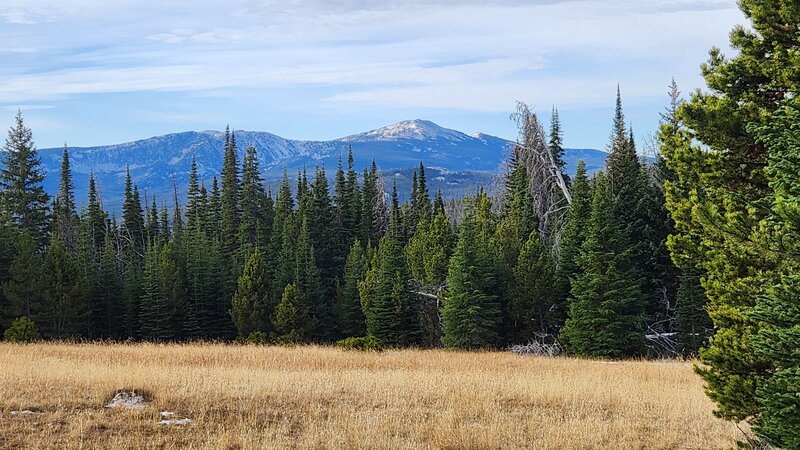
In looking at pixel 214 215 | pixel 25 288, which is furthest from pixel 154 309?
pixel 214 215

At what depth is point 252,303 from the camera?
160ft

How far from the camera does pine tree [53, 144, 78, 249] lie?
67188 millimetres

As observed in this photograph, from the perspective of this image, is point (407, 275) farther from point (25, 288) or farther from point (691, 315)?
point (25, 288)

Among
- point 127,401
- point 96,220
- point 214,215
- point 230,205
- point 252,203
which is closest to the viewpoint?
point 127,401

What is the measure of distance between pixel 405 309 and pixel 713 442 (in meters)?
37.5

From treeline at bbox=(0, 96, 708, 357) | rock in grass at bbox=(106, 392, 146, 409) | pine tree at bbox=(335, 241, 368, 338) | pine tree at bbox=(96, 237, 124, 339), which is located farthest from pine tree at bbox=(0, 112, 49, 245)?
rock in grass at bbox=(106, 392, 146, 409)

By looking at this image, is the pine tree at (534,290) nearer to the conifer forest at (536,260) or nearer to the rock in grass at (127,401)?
the conifer forest at (536,260)

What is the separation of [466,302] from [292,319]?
50.3 feet

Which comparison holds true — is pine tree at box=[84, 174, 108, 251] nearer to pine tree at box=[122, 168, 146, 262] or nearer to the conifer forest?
the conifer forest

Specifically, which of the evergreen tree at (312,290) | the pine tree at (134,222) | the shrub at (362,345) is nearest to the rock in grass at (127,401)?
the shrub at (362,345)

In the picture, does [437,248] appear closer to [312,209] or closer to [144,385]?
[312,209]

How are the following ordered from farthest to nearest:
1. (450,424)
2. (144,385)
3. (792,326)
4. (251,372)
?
(251,372)
(144,385)
(450,424)
(792,326)

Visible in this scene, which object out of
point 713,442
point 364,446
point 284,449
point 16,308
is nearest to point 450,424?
point 364,446

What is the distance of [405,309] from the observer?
46.9 metres
